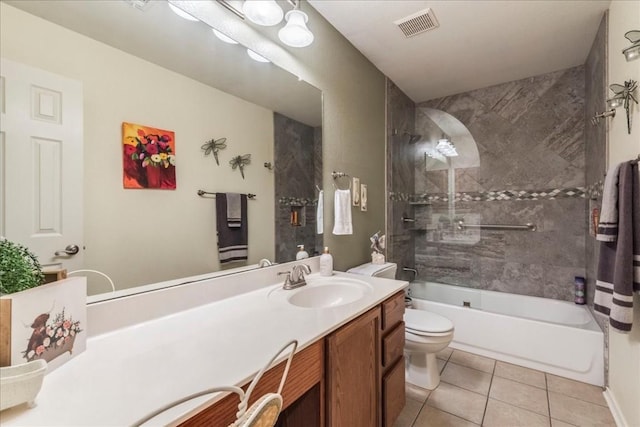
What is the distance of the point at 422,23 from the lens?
1987 millimetres

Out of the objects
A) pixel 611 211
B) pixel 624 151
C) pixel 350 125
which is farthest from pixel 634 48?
pixel 350 125

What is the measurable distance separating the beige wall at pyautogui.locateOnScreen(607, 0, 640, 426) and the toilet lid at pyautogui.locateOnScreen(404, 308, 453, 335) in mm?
859

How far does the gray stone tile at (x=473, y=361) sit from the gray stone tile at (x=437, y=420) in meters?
0.68

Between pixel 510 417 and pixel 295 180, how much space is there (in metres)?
1.92

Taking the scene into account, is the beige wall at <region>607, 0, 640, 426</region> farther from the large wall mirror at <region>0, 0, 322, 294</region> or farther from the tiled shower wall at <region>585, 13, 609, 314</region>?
the large wall mirror at <region>0, 0, 322, 294</region>

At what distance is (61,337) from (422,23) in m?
2.54

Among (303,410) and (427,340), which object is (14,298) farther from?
(427,340)

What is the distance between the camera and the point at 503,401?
5.88ft

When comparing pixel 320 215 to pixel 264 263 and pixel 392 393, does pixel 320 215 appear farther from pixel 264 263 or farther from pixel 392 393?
pixel 392 393

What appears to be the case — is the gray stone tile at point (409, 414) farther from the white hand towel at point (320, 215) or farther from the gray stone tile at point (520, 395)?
the white hand towel at point (320, 215)

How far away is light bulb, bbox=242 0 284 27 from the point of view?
4.53 feet

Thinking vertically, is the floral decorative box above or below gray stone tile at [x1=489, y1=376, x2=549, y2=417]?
above

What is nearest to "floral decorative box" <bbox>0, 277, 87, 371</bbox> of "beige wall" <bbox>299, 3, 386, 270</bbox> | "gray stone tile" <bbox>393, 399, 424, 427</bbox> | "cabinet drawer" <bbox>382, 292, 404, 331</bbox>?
"cabinet drawer" <bbox>382, 292, 404, 331</bbox>

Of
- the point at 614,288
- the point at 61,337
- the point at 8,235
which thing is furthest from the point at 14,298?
the point at 614,288
